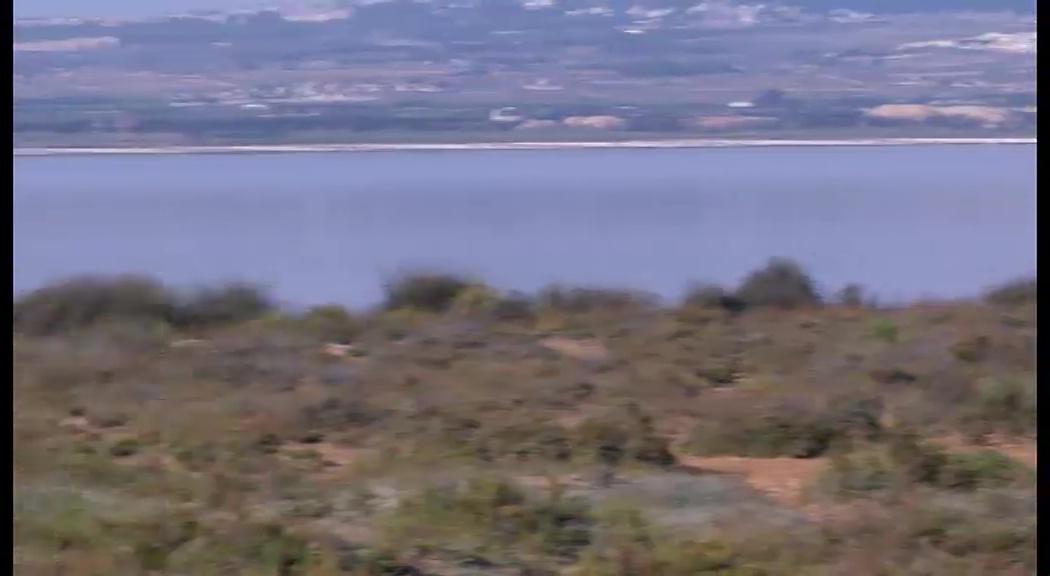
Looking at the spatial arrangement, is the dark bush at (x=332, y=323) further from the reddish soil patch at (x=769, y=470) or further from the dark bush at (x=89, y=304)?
the reddish soil patch at (x=769, y=470)

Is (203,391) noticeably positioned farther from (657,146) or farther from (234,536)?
(657,146)

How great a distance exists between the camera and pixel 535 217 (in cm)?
3609

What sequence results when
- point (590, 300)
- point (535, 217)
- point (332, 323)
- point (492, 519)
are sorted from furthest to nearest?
1. point (535, 217)
2. point (590, 300)
3. point (332, 323)
4. point (492, 519)

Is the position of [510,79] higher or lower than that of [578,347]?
higher

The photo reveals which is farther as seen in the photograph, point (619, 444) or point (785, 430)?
point (785, 430)

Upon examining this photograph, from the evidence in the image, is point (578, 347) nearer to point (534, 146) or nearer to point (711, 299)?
point (711, 299)

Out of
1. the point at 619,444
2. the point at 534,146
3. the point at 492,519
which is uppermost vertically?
the point at 534,146

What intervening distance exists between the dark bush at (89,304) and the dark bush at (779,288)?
30.7 feet

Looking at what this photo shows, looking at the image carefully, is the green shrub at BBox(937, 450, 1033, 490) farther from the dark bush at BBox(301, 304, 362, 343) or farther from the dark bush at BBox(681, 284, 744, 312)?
the dark bush at BBox(681, 284, 744, 312)

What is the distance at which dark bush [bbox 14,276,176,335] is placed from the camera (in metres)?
22.9

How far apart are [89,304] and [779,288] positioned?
11.2m

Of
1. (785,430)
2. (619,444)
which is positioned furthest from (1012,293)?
(619,444)

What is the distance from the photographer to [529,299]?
25.3m

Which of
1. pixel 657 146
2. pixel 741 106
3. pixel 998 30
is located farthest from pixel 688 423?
pixel 657 146
